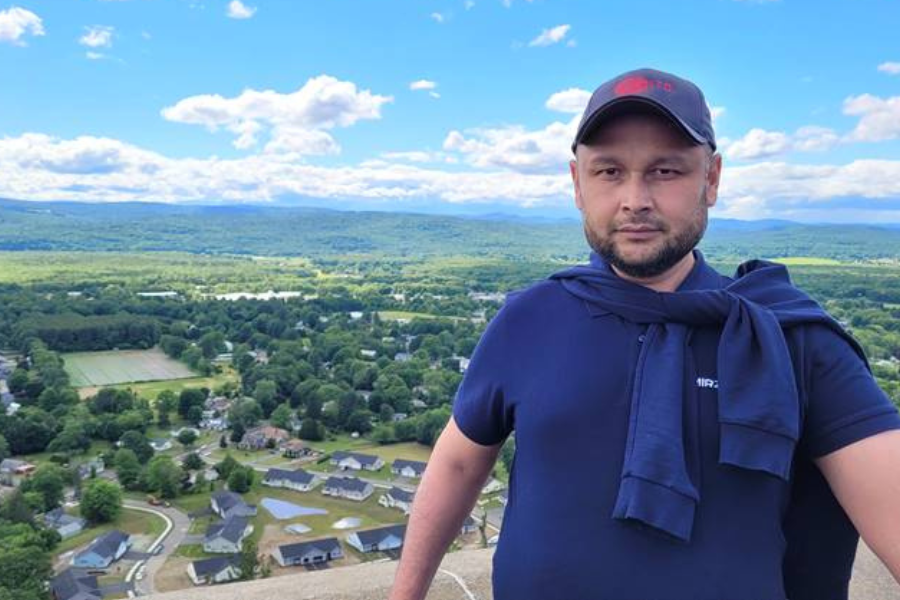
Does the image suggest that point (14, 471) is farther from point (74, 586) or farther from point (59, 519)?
point (74, 586)

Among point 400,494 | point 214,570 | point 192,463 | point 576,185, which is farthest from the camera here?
point 192,463

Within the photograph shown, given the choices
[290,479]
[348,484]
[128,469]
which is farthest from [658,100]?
[128,469]

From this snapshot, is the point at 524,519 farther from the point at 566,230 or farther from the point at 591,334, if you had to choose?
the point at 566,230

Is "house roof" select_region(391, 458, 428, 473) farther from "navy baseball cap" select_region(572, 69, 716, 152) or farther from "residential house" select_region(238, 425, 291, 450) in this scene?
"navy baseball cap" select_region(572, 69, 716, 152)

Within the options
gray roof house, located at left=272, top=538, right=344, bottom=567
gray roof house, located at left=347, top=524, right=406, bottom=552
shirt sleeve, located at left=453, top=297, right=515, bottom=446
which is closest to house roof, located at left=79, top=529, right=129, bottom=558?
gray roof house, located at left=272, top=538, right=344, bottom=567

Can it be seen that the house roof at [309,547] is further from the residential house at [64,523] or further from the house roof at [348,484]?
the residential house at [64,523]

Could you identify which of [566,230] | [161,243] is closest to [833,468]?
[161,243]
